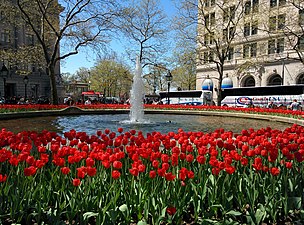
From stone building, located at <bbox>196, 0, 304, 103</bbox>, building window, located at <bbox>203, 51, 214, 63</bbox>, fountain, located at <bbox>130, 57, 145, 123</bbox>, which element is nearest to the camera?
→ fountain, located at <bbox>130, 57, 145, 123</bbox>

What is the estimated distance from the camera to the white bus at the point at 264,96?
3306 cm

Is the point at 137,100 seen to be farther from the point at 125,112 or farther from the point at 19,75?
the point at 19,75

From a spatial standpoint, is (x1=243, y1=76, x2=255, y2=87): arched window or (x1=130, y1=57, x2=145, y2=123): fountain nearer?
(x1=130, y1=57, x2=145, y2=123): fountain

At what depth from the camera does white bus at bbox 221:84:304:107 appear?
3306 centimetres

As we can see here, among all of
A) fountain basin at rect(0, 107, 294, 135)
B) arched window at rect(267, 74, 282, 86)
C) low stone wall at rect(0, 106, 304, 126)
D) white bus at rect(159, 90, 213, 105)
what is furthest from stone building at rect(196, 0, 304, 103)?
fountain basin at rect(0, 107, 294, 135)

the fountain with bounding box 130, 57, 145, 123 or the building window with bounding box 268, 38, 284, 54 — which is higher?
the building window with bounding box 268, 38, 284, 54

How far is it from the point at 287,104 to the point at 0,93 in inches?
1715

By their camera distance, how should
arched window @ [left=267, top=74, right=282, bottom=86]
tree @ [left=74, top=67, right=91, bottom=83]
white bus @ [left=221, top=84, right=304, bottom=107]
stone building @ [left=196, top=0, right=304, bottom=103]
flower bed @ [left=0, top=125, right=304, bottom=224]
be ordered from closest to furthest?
flower bed @ [left=0, top=125, right=304, bottom=224] → white bus @ [left=221, top=84, right=304, bottom=107] → stone building @ [left=196, top=0, right=304, bottom=103] → arched window @ [left=267, top=74, right=282, bottom=86] → tree @ [left=74, top=67, right=91, bottom=83]

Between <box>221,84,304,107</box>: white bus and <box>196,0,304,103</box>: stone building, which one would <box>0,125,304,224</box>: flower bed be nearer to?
<box>196,0,304,103</box>: stone building

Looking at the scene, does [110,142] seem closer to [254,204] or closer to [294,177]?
[254,204]

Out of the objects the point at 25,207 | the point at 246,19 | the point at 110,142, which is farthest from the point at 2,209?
the point at 246,19

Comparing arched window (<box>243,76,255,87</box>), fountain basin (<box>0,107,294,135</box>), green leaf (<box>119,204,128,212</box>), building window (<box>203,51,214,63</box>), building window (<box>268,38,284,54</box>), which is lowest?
fountain basin (<box>0,107,294,135</box>)

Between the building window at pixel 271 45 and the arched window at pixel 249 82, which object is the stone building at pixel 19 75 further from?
the arched window at pixel 249 82

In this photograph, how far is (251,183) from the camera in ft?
10.8
